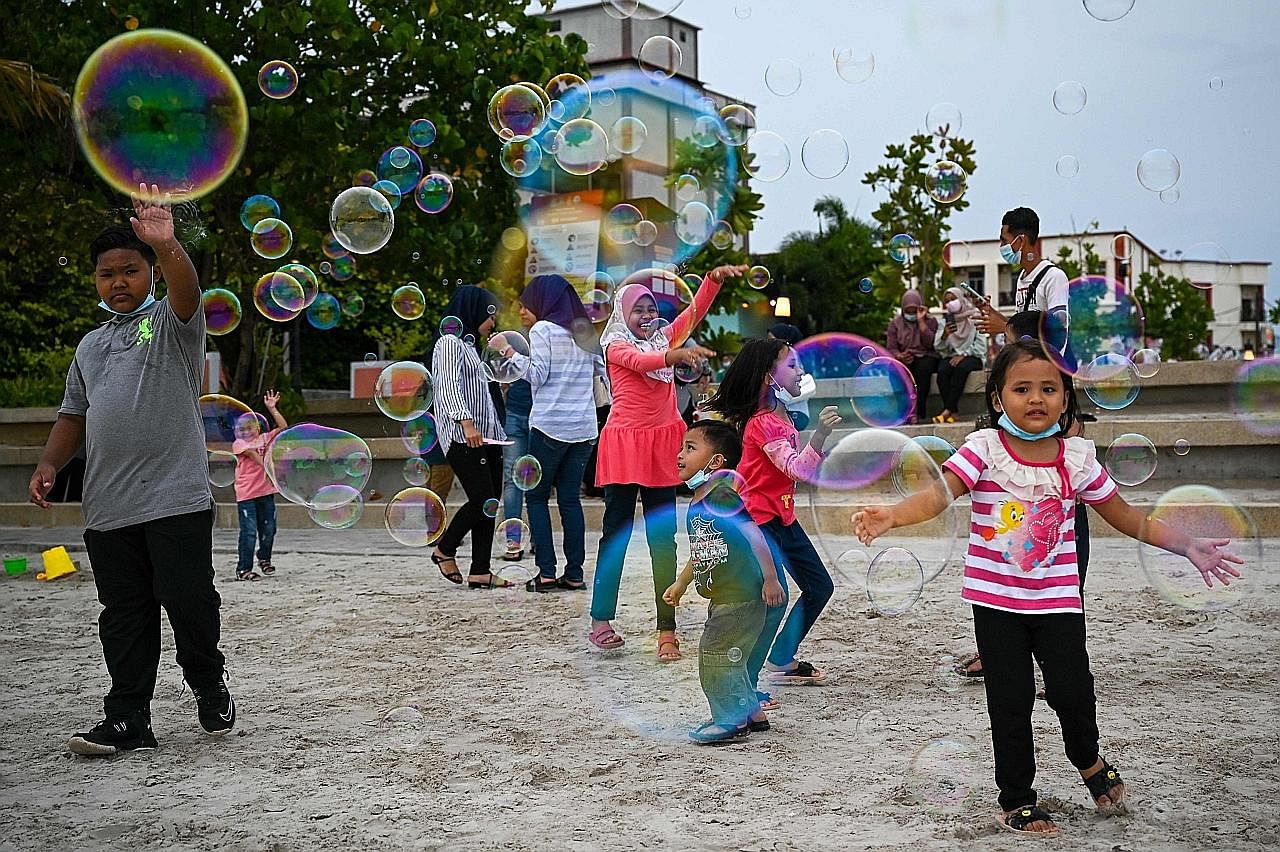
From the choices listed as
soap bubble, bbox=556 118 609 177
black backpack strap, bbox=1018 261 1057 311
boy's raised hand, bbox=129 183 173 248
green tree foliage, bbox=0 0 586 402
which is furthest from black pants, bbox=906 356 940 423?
boy's raised hand, bbox=129 183 173 248

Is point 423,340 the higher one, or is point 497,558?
point 423,340

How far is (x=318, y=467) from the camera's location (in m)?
7.97

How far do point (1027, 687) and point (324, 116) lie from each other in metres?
11.0

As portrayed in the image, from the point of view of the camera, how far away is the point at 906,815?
332cm

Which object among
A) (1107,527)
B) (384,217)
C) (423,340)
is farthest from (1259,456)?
(423,340)

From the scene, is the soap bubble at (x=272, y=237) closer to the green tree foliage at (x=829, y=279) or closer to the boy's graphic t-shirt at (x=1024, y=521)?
the boy's graphic t-shirt at (x=1024, y=521)

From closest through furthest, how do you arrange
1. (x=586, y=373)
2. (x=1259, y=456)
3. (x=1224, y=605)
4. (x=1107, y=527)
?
(x=1224, y=605) → (x=586, y=373) → (x=1107, y=527) → (x=1259, y=456)

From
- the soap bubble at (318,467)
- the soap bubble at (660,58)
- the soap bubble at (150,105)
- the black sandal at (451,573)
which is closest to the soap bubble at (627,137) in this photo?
the soap bubble at (660,58)

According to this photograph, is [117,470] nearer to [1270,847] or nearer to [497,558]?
[1270,847]

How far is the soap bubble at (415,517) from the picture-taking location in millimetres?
7215

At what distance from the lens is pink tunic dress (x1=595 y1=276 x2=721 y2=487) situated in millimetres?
5523

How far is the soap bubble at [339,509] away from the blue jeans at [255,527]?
1.25m

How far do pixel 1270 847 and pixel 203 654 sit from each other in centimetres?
338

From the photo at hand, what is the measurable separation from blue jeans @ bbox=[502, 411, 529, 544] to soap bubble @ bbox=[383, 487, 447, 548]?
81 cm
